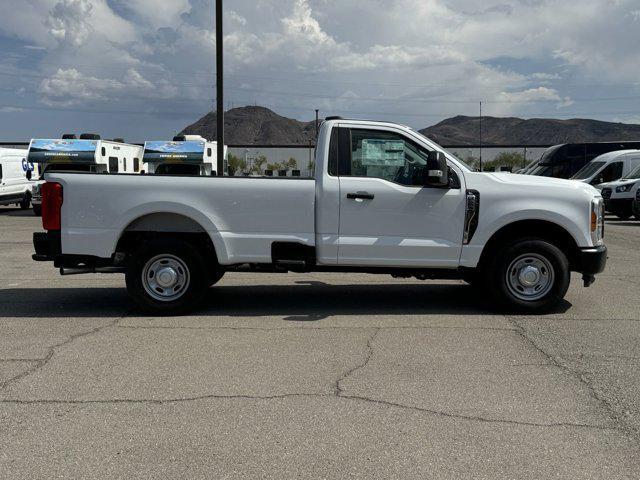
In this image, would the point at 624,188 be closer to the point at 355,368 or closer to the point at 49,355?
the point at 355,368

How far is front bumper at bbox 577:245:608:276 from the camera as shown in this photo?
22.5 ft

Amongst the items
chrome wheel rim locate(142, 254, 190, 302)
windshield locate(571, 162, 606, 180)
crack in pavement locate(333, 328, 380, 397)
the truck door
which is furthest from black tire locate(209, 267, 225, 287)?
windshield locate(571, 162, 606, 180)

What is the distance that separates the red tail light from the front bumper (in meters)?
5.73

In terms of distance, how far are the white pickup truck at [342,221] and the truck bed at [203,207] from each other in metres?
0.01

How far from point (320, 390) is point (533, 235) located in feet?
11.8

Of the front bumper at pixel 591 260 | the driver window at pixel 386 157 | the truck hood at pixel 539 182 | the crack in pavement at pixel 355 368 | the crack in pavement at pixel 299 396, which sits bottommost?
the crack in pavement at pixel 299 396

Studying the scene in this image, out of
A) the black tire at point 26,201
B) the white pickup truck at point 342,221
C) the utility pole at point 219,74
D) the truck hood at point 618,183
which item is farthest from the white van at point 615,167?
the black tire at point 26,201

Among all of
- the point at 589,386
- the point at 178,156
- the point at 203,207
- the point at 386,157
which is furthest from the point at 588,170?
the point at 589,386

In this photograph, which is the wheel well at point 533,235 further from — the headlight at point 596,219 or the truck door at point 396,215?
the truck door at point 396,215

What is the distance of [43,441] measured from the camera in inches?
148

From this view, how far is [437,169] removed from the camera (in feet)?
21.5

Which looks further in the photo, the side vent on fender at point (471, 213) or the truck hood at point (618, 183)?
the truck hood at point (618, 183)

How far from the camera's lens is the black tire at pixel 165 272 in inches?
271

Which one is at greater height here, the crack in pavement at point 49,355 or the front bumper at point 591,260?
the front bumper at point 591,260
